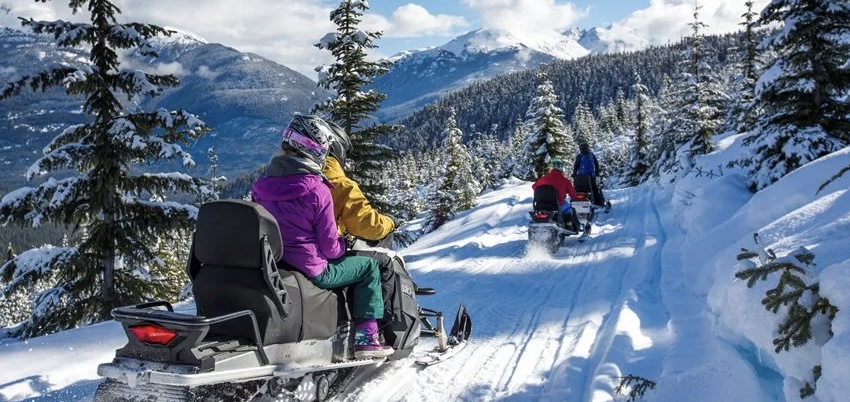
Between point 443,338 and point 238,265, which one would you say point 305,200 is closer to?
point 238,265

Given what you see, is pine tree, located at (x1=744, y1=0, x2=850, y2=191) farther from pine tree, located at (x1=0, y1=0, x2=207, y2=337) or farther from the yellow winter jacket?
pine tree, located at (x1=0, y1=0, x2=207, y2=337)

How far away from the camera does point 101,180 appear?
10.3 meters

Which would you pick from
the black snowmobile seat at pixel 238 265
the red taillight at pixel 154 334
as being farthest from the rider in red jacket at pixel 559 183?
the red taillight at pixel 154 334

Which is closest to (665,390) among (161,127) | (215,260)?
(215,260)

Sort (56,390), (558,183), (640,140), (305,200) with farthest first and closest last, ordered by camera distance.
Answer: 1. (640,140)
2. (558,183)
3. (56,390)
4. (305,200)

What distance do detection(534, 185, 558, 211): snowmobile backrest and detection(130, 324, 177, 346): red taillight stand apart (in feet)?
32.3

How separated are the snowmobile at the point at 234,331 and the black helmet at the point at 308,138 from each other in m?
0.66

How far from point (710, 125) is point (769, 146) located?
63.3 ft

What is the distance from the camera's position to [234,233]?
3.71 meters

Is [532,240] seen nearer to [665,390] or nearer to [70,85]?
[665,390]

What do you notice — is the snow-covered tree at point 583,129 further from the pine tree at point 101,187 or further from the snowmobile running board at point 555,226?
the pine tree at point 101,187

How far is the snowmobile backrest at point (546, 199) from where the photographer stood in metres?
12.4

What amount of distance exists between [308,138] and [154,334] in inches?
66.3

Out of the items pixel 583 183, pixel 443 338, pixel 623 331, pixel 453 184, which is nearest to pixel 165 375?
pixel 443 338
